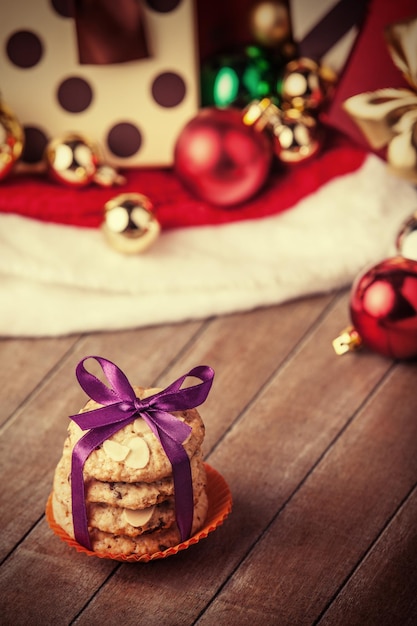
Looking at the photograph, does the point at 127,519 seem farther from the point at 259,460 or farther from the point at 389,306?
the point at 389,306

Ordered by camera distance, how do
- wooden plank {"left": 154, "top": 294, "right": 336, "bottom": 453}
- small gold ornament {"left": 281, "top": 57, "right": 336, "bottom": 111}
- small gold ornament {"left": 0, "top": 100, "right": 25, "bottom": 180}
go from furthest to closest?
small gold ornament {"left": 281, "top": 57, "right": 336, "bottom": 111} < small gold ornament {"left": 0, "top": 100, "right": 25, "bottom": 180} < wooden plank {"left": 154, "top": 294, "right": 336, "bottom": 453}

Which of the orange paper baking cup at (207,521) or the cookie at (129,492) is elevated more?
the cookie at (129,492)

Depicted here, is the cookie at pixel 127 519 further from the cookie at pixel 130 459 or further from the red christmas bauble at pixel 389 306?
the red christmas bauble at pixel 389 306

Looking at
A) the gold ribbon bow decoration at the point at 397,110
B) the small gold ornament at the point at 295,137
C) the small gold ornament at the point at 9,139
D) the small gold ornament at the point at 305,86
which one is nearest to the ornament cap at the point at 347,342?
the gold ribbon bow decoration at the point at 397,110

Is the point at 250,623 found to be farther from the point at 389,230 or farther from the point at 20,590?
the point at 389,230

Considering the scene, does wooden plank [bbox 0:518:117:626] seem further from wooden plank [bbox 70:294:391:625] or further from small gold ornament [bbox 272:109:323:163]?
small gold ornament [bbox 272:109:323:163]

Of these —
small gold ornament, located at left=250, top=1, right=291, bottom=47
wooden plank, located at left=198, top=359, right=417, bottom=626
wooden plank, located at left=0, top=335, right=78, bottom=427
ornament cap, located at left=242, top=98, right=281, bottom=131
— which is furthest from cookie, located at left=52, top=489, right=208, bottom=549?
small gold ornament, located at left=250, top=1, right=291, bottom=47

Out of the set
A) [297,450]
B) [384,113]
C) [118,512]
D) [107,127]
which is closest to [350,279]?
[384,113]
